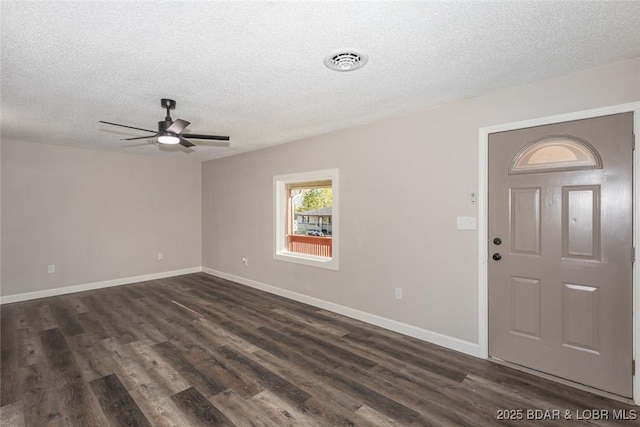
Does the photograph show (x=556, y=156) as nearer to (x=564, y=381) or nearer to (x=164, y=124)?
(x=564, y=381)

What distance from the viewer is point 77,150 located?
5.38 meters

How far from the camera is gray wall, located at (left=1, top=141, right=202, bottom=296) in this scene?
4859 millimetres

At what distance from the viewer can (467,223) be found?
3070 millimetres

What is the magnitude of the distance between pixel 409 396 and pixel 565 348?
4.60 ft

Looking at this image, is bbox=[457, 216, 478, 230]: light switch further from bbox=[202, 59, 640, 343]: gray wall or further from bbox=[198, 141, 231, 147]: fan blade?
bbox=[198, 141, 231, 147]: fan blade

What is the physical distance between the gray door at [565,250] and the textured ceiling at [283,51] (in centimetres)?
62

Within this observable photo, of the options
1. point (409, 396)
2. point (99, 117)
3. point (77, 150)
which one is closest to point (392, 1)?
point (409, 396)

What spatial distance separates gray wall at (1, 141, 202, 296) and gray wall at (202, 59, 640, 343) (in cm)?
304

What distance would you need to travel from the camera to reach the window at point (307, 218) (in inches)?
173

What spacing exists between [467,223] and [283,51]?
233 cm

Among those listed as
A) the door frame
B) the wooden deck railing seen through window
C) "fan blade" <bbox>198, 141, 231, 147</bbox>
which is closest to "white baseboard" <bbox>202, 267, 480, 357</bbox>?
the door frame

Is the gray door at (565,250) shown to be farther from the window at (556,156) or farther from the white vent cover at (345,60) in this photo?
the white vent cover at (345,60)

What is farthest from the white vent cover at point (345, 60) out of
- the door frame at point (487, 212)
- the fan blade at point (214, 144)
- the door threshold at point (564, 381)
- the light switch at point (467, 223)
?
the fan blade at point (214, 144)

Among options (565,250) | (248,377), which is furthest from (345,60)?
(248,377)
